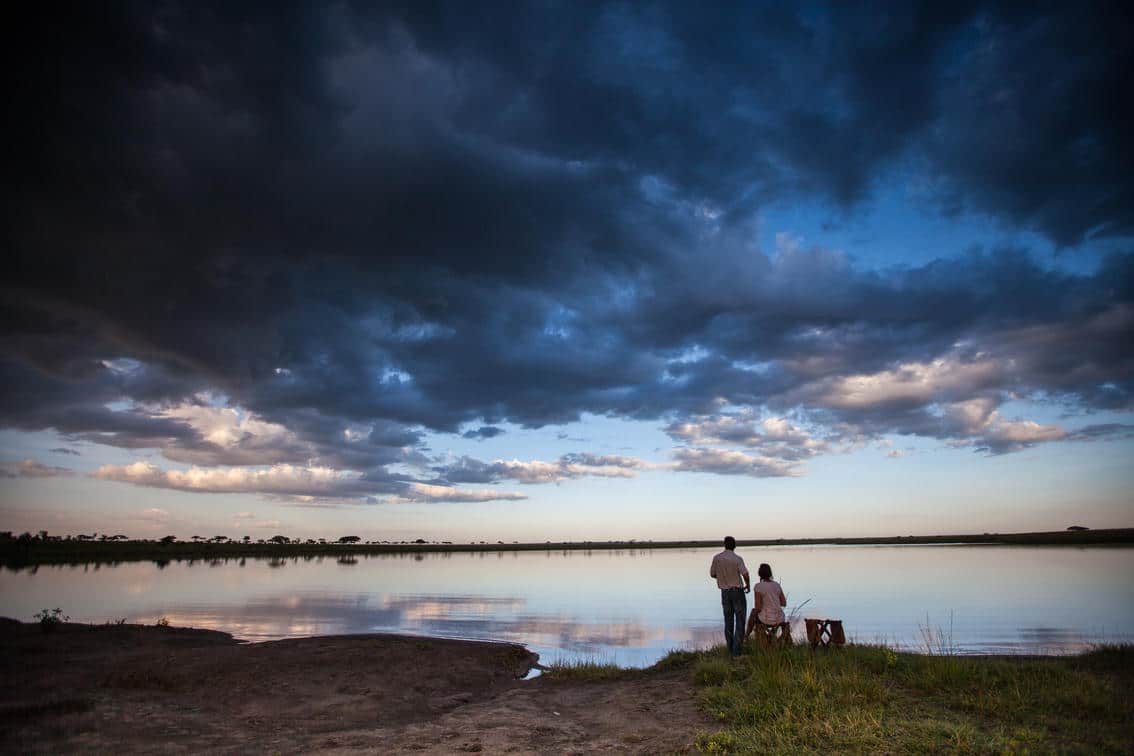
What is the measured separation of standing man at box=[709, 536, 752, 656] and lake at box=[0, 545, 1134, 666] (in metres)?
4.03

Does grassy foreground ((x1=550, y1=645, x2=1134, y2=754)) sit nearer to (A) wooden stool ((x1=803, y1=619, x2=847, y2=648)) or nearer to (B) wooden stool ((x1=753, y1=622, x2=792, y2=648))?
(A) wooden stool ((x1=803, y1=619, x2=847, y2=648))

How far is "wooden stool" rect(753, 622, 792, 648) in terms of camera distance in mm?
16891

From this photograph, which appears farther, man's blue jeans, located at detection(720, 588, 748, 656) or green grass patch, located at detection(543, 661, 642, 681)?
green grass patch, located at detection(543, 661, 642, 681)

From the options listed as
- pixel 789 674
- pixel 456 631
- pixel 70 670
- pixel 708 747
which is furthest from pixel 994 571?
pixel 70 670

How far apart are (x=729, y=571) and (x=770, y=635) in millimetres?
2036

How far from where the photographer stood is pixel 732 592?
1716 centimetres

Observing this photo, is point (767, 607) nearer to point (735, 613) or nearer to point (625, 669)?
point (735, 613)

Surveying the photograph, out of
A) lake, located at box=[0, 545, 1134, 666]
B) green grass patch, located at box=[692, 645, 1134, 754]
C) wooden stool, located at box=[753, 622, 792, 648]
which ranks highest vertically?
wooden stool, located at box=[753, 622, 792, 648]

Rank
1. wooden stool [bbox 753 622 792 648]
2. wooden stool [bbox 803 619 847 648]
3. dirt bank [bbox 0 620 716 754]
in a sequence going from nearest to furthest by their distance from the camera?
dirt bank [bbox 0 620 716 754] < wooden stool [bbox 803 619 847 648] < wooden stool [bbox 753 622 792 648]

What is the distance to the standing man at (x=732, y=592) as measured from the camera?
17016 mm

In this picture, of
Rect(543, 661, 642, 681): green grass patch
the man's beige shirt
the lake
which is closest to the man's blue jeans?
the man's beige shirt

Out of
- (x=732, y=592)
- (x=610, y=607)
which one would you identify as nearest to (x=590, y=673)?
(x=732, y=592)

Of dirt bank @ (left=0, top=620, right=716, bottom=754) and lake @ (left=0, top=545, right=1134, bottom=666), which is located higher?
dirt bank @ (left=0, top=620, right=716, bottom=754)

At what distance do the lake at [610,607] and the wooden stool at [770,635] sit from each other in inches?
135
